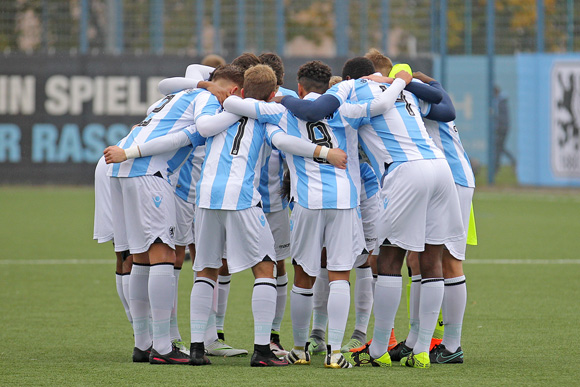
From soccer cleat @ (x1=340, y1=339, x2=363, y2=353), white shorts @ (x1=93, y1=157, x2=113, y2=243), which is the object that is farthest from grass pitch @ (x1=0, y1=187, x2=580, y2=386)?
white shorts @ (x1=93, y1=157, x2=113, y2=243)

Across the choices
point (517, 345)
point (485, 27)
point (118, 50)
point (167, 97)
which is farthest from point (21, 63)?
point (517, 345)

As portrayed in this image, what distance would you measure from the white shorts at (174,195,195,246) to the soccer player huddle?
36 cm

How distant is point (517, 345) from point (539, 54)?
15.9 meters

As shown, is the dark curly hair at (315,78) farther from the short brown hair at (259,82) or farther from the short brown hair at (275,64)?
the short brown hair at (275,64)

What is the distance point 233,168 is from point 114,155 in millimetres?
783

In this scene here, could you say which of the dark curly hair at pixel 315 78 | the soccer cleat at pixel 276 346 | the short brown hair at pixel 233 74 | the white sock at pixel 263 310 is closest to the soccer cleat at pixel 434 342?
the soccer cleat at pixel 276 346

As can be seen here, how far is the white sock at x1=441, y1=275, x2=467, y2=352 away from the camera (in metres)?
6.00

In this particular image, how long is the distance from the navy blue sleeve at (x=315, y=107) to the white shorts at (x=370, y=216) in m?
1.05

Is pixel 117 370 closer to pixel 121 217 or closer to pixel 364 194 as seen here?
pixel 121 217

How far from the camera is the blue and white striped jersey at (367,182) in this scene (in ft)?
21.6

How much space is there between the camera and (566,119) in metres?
20.4

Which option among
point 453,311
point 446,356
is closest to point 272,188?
point 453,311

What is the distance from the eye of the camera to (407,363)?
590cm

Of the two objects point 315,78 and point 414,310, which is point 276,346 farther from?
point 315,78
